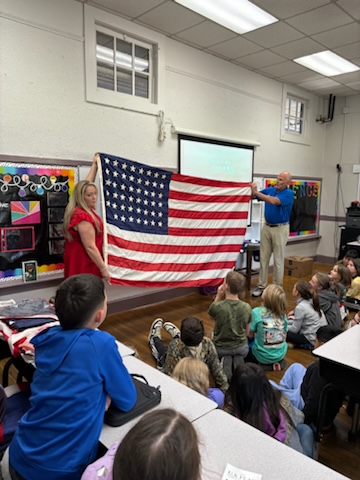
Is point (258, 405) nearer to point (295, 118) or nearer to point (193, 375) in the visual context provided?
point (193, 375)

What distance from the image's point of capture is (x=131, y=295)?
4184mm

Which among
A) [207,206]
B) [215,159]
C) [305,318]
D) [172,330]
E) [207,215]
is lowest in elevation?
[172,330]

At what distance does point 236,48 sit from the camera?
450 cm

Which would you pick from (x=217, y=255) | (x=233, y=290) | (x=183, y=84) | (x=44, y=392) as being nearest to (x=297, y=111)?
(x=183, y=84)

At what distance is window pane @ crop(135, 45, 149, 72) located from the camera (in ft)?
13.2

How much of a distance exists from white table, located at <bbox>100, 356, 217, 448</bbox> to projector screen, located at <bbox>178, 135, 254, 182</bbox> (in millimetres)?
3303

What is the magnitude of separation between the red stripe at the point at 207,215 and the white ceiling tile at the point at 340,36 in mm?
2210

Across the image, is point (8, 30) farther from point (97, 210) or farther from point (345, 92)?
point (345, 92)

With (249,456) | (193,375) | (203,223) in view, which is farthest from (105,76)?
(249,456)

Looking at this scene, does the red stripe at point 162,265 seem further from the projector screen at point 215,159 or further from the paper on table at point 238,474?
the paper on table at point 238,474

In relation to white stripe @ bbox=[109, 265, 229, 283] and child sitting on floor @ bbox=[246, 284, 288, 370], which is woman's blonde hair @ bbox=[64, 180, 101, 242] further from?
child sitting on floor @ bbox=[246, 284, 288, 370]

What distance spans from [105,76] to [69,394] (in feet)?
11.4

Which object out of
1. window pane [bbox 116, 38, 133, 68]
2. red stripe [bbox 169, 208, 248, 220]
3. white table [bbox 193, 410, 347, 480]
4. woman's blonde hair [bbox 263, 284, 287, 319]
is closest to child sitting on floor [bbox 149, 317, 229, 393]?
woman's blonde hair [bbox 263, 284, 287, 319]

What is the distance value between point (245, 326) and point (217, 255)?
1542 mm
